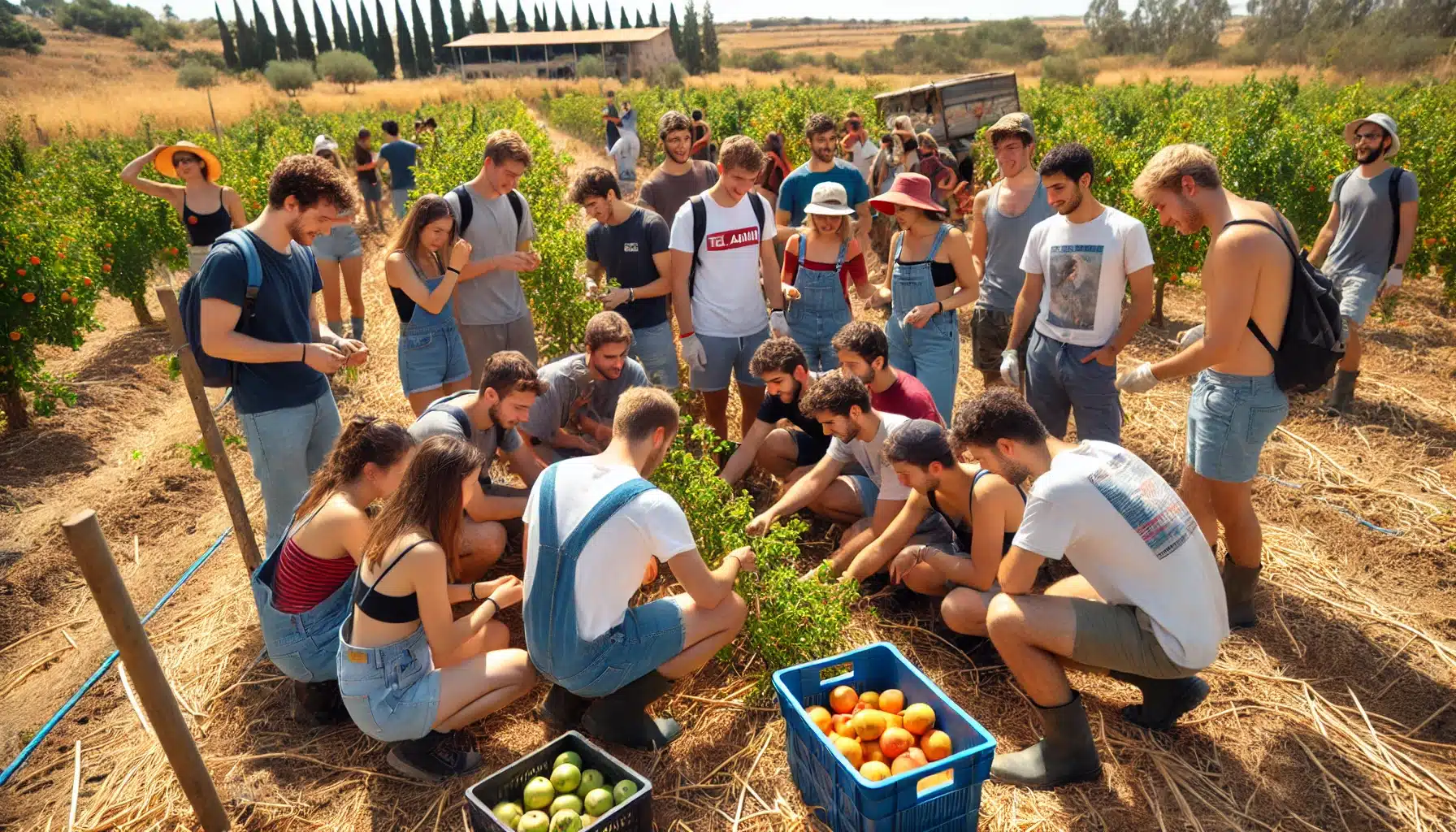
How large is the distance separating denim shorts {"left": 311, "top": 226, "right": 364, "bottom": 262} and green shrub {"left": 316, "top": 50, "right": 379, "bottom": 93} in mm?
52156

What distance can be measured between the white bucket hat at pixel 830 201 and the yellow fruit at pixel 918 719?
10.4 ft

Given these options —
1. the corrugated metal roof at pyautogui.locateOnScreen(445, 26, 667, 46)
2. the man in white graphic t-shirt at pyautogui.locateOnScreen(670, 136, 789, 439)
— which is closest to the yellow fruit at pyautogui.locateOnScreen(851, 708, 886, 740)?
the man in white graphic t-shirt at pyautogui.locateOnScreen(670, 136, 789, 439)

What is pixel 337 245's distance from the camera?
26.4 ft

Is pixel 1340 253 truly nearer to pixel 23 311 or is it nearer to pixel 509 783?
pixel 509 783

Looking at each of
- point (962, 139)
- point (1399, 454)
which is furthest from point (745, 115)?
point (1399, 454)

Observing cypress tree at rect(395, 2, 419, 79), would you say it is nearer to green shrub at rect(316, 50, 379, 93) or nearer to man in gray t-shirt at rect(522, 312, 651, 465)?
green shrub at rect(316, 50, 379, 93)

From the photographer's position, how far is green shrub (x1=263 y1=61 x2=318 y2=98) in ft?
161

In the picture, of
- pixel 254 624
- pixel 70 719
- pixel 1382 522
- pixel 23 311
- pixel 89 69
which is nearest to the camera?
pixel 70 719

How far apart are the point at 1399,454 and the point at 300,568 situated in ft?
22.5

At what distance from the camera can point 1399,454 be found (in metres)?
6.03

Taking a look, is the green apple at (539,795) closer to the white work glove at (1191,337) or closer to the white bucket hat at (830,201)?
the white work glove at (1191,337)

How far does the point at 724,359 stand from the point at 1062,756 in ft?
10.1

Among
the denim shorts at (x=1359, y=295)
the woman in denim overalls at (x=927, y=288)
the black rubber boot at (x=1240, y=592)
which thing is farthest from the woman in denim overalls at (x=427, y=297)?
the denim shorts at (x=1359, y=295)

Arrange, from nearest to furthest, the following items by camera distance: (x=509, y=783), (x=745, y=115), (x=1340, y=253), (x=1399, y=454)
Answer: (x=509, y=783), (x=1399, y=454), (x=1340, y=253), (x=745, y=115)
